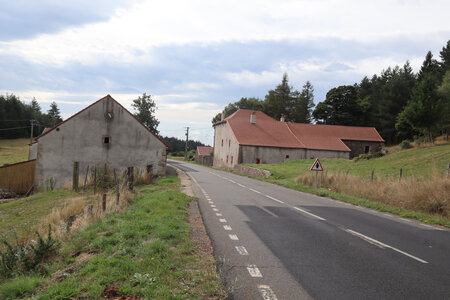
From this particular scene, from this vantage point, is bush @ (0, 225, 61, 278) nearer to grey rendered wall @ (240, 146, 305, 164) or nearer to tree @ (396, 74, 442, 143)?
grey rendered wall @ (240, 146, 305, 164)

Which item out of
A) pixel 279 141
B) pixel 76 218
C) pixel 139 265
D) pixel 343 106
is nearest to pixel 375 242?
pixel 139 265

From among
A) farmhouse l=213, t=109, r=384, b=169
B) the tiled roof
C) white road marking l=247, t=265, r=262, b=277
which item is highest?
farmhouse l=213, t=109, r=384, b=169

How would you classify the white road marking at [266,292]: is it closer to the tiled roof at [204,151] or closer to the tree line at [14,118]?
the tiled roof at [204,151]

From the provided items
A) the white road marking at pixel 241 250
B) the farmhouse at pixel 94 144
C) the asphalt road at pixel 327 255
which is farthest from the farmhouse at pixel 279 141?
the white road marking at pixel 241 250

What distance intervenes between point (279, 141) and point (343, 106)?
27604 mm

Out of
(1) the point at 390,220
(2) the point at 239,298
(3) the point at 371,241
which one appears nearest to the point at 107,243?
(2) the point at 239,298

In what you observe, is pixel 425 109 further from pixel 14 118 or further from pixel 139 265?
pixel 14 118

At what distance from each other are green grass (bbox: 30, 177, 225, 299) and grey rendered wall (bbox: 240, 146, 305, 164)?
3906cm

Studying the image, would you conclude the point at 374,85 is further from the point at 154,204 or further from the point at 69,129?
the point at 154,204

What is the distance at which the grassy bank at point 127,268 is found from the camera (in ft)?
13.9

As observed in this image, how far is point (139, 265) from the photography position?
508 centimetres

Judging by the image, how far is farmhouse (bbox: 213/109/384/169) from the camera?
47781 mm

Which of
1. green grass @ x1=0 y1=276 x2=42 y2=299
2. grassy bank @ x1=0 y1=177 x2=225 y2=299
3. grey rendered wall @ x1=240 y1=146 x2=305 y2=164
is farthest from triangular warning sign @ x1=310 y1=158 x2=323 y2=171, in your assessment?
grey rendered wall @ x1=240 y1=146 x2=305 y2=164

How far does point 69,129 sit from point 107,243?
2321cm
